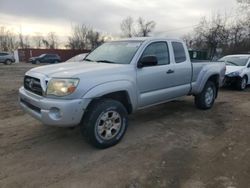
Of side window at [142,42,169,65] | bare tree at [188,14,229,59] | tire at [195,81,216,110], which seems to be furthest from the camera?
bare tree at [188,14,229,59]

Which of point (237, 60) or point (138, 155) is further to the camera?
point (237, 60)

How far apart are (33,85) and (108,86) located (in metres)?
1.27

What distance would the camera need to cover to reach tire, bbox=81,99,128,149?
13.8 feet

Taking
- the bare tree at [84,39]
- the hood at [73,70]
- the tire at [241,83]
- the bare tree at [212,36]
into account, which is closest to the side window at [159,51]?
the hood at [73,70]

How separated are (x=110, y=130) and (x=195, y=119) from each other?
2.59 metres

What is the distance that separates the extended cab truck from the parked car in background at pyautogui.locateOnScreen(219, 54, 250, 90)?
5.85m

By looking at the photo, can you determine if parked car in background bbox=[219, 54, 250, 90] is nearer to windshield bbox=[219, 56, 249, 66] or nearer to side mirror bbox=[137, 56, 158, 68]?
windshield bbox=[219, 56, 249, 66]

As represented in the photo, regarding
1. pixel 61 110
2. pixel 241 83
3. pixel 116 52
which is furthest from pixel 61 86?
pixel 241 83

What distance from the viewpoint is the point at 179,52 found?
239 inches

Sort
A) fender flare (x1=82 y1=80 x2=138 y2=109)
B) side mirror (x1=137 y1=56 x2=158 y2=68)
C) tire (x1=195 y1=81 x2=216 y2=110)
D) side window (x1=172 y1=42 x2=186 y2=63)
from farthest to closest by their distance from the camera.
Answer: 1. tire (x1=195 y1=81 x2=216 y2=110)
2. side window (x1=172 y1=42 x2=186 y2=63)
3. side mirror (x1=137 y1=56 x2=158 y2=68)
4. fender flare (x1=82 y1=80 x2=138 y2=109)

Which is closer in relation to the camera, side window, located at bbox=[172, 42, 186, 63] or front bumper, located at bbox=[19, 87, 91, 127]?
front bumper, located at bbox=[19, 87, 91, 127]

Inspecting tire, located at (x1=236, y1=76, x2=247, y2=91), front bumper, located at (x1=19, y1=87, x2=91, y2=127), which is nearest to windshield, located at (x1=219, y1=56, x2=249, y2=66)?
tire, located at (x1=236, y1=76, x2=247, y2=91)

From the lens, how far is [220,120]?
632cm

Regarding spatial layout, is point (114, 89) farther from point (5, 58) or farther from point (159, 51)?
point (5, 58)
